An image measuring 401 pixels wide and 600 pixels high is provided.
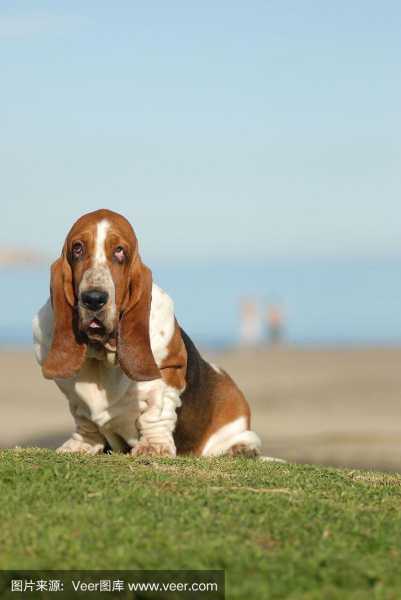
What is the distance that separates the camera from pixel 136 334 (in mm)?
7348

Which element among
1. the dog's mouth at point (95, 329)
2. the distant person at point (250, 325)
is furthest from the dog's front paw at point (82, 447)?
the distant person at point (250, 325)

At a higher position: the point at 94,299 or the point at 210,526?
the point at 94,299

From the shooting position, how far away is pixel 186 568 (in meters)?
4.50

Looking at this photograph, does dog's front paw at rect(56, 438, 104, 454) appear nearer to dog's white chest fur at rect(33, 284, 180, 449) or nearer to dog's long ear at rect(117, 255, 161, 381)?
dog's white chest fur at rect(33, 284, 180, 449)

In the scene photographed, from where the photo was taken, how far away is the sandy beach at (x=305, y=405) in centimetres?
1261

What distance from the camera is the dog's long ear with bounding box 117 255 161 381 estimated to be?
23.9ft

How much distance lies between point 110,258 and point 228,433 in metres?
1.99

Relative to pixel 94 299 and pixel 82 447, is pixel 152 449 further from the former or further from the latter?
pixel 94 299

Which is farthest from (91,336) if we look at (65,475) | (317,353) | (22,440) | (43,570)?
(317,353)

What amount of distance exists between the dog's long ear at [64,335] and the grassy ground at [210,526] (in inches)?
33.2

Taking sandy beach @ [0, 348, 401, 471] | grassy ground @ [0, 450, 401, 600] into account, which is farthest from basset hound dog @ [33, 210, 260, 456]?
sandy beach @ [0, 348, 401, 471]

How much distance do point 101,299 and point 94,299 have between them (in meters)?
0.04

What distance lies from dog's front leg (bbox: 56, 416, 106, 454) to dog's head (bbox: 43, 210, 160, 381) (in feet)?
2.09

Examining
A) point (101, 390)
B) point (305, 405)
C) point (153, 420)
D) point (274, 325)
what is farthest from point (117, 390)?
point (274, 325)
